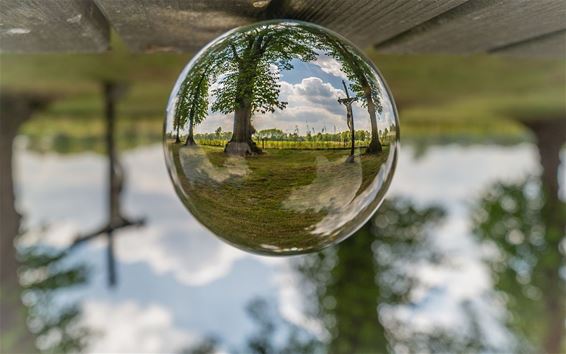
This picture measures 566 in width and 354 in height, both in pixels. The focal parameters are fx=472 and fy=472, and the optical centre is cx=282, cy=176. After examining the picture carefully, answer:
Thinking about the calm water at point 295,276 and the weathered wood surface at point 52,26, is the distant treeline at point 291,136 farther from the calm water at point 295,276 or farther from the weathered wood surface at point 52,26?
the calm water at point 295,276

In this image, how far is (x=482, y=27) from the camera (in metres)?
0.64

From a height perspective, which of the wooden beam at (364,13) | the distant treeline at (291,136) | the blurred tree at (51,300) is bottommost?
the blurred tree at (51,300)

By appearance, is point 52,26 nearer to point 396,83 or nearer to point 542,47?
point 542,47

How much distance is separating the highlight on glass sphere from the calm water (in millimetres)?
3019

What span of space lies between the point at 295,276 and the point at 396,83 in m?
1.91

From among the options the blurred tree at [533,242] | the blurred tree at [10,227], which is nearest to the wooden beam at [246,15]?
the blurred tree at [10,227]

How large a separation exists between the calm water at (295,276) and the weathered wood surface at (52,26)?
2.83 m

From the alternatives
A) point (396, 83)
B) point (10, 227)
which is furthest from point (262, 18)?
point (10, 227)

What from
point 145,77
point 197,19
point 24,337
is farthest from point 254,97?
point 24,337

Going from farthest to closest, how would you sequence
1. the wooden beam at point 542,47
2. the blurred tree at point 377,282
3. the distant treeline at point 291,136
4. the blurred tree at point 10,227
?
the blurred tree at point 377,282 < the blurred tree at point 10,227 < the wooden beam at point 542,47 < the distant treeline at point 291,136

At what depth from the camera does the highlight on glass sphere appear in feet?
1.64

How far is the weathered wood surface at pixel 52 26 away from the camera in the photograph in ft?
1.74

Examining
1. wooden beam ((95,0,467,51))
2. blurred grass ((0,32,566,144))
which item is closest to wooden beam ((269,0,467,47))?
wooden beam ((95,0,467,51))

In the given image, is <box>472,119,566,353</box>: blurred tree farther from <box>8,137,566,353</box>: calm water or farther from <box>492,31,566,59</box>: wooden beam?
<box>492,31,566,59</box>: wooden beam
